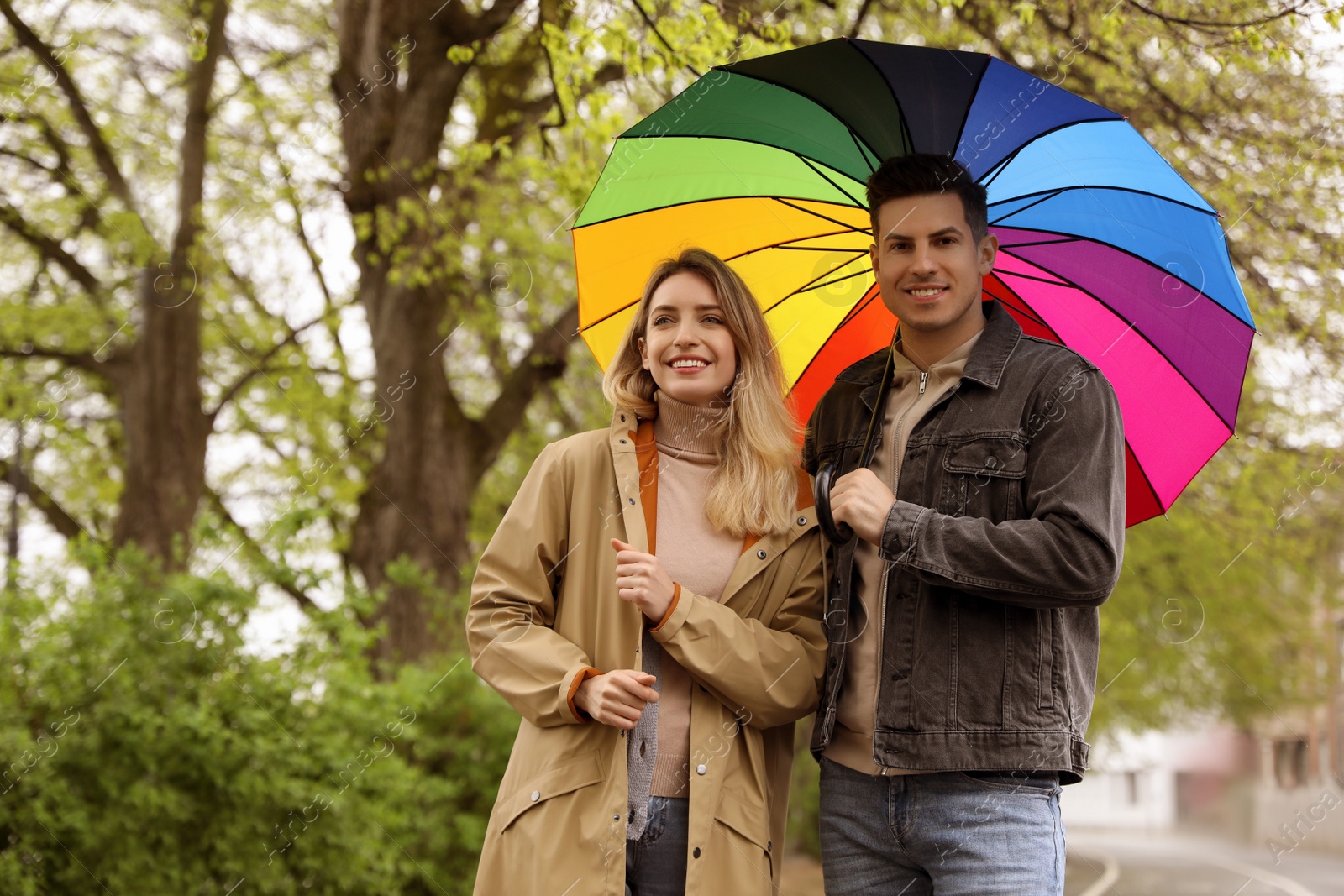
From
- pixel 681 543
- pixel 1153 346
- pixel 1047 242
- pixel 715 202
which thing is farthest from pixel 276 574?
pixel 1153 346

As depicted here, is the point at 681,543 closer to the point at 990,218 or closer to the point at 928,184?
the point at 928,184

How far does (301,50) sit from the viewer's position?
43.6ft

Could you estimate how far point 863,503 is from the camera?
2.47m

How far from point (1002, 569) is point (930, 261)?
29.1 inches

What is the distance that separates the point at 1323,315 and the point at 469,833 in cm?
692

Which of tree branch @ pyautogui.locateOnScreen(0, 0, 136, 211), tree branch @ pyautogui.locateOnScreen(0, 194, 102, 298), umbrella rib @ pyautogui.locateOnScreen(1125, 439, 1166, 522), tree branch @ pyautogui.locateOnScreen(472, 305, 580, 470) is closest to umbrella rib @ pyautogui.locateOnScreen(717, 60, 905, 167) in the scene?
umbrella rib @ pyautogui.locateOnScreen(1125, 439, 1166, 522)

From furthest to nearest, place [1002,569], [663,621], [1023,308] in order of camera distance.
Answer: [1023,308] < [663,621] < [1002,569]

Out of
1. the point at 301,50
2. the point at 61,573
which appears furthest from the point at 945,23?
the point at 301,50

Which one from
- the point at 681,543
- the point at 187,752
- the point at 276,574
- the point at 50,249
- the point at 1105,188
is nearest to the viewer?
the point at 681,543

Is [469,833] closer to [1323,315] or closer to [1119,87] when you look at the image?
[1119,87]

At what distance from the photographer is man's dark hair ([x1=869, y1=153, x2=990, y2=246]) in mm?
2709

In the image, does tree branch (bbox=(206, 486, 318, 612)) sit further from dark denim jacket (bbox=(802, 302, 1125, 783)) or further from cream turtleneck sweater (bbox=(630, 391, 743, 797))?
dark denim jacket (bbox=(802, 302, 1125, 783))

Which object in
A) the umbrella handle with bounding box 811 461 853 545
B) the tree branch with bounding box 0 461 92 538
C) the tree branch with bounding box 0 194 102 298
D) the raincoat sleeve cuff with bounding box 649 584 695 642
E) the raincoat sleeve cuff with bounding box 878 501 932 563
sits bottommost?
the raincoat sleeve cuff with bounding box 649 584 695 642

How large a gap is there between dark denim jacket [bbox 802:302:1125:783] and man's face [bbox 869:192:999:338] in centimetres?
14
